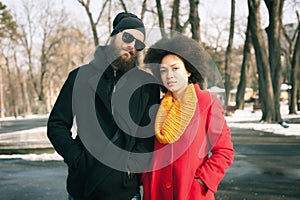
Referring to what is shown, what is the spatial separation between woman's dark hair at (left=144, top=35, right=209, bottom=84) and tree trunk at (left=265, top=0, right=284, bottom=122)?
59.3ft

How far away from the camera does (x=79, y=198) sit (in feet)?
8.39

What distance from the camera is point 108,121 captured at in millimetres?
2502

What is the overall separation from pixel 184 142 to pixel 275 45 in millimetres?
19147

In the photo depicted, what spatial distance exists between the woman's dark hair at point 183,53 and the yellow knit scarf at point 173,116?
0.18 metres

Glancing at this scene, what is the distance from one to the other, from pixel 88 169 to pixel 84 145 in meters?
0.14

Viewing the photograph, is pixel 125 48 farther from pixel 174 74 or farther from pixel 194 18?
pixel 194 18

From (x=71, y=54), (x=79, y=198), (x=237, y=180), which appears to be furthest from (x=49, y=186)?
(x=71, y=54)

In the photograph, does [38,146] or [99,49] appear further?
[38,146]

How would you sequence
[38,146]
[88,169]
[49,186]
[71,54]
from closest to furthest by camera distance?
1. [88,169]
2. [49,186]
3. [38,146]
4. [71,54]

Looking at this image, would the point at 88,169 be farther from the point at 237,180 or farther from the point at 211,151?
the point at 237,180

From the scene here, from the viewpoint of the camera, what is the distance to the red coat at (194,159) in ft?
8.08

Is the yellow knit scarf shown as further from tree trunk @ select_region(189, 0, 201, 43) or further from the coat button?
tree trunk @ select_region(189, 0, 201, 43)

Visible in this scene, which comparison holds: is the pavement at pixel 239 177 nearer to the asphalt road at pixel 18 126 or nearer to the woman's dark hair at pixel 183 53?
the woman's dark hair at pixel 183 53

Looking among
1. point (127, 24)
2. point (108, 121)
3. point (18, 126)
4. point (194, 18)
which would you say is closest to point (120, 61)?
point (127, 24)
